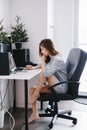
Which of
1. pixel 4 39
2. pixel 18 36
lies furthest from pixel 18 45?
pixel 4 39

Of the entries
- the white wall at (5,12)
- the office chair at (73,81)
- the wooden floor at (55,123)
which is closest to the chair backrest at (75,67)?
the office chair at (73,81)

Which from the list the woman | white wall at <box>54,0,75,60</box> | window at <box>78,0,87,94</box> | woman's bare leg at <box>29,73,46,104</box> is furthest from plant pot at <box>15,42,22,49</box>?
window at <box>78,0,87,94</box>

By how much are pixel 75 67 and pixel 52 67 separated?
0.96ft

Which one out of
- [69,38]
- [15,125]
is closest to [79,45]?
[69,38]

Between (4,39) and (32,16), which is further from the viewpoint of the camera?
(32,16)

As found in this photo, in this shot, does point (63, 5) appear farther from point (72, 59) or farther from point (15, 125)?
point (15, 125)

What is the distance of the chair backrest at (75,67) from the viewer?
102 inches

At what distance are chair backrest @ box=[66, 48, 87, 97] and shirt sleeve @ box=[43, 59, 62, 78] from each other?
0.21 meters

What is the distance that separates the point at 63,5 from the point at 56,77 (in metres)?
1.86

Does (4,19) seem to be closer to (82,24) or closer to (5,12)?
(5,12)

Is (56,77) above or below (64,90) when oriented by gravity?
above

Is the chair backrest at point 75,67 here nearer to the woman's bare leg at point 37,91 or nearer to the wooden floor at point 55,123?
the woman's bare leg at point 37,91

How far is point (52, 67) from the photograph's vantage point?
8.62ft

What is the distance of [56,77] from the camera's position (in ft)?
8.93
